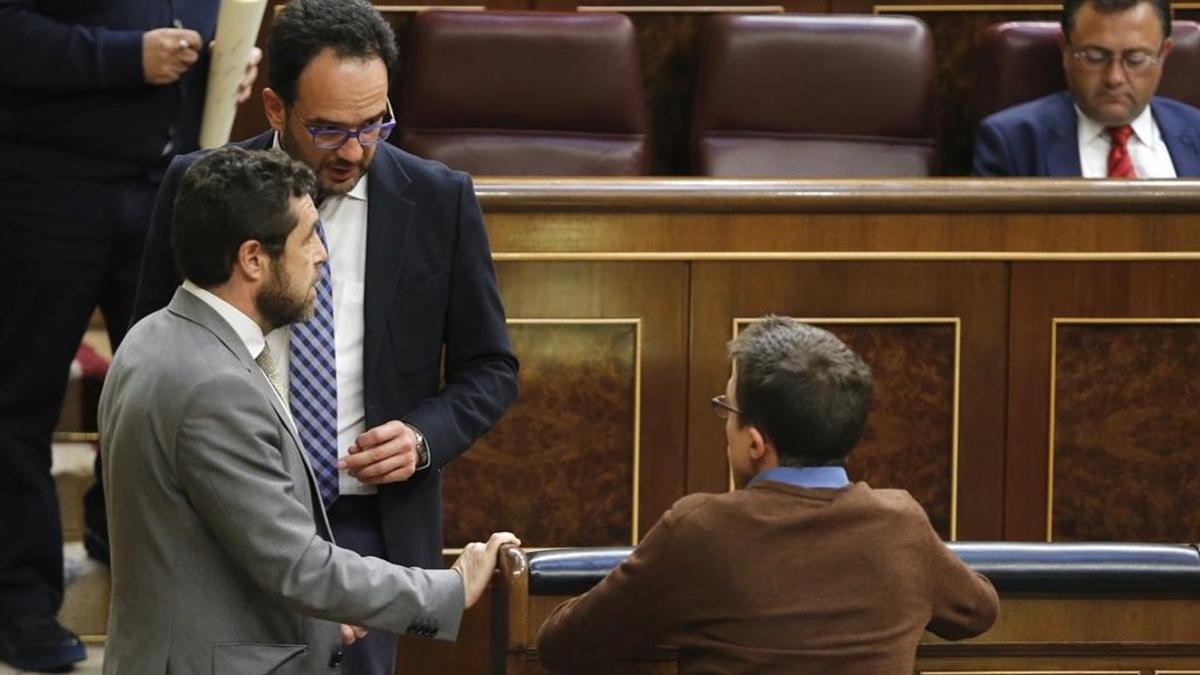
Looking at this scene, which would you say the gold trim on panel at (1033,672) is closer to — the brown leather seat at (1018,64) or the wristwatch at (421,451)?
the wristwatch at (421,451)

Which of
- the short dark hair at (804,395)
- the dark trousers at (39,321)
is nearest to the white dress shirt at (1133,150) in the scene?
the dark trousers at (39,321)

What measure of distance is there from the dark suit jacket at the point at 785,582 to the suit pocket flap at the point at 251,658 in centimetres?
32

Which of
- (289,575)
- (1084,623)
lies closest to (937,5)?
(1084,623)

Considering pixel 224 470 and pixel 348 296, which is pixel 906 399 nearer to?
pixel 348 296

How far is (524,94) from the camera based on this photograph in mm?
4090

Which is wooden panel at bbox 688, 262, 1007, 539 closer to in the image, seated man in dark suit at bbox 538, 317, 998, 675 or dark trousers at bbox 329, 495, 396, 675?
dark trousers at bbox 329, 495, 396, 675

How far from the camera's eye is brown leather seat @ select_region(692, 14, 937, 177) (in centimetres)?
411

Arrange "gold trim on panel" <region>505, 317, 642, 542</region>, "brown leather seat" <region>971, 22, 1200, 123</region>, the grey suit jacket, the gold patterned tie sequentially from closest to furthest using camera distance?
the grey suit jacket, the gold patterned tie, "gold trim on panel" <region>505, 317, 642, 542</region>, "brown leather seat" <region>971, 22, 1200, 123</region>

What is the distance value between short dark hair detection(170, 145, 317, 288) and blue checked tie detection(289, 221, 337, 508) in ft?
0.92

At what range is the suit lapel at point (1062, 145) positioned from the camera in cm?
390

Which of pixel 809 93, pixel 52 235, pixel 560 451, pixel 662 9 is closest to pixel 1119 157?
pixel 809 93

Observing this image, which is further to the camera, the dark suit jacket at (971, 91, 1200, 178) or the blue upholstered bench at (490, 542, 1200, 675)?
the dark suit jacket at (971, 91, 1200, 178)

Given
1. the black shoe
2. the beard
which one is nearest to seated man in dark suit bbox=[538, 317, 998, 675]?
the beard

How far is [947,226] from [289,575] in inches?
68.6
